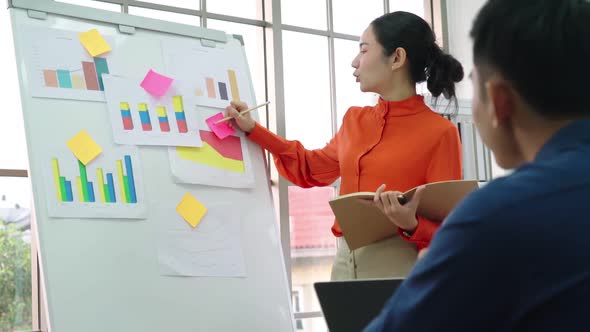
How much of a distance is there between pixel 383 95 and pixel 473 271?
1.76 metres

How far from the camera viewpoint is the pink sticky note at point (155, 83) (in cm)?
218

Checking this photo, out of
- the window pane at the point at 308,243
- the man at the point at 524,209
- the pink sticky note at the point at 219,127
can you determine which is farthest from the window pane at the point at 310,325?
the man at the point at 524,209

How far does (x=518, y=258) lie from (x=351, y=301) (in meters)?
0.51

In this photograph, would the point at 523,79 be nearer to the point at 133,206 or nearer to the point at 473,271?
the point at 473,271

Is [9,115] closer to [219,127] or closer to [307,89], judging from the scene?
[219,127]

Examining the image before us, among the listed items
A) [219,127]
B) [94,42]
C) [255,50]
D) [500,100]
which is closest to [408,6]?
[255,50]

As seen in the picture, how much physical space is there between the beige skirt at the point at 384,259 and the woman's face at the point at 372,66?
52cm

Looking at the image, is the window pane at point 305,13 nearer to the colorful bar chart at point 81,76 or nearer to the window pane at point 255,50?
the window pane at point 255,50

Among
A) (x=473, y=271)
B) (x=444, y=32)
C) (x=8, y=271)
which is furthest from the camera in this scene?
(x=444, y=32)

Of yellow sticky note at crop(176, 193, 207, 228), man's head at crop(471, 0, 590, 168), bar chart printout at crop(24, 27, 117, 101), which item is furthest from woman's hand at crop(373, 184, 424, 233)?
man's head at crop(471, 0, 590, 168)

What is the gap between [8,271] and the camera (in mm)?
2613

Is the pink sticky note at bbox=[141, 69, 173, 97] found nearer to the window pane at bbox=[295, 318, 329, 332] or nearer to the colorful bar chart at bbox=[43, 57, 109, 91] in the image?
the colorful bar chart at bbox=[43, 57, 109, 91]

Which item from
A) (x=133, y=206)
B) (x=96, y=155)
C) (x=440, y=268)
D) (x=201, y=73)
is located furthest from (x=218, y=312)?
(x=440, y=268)

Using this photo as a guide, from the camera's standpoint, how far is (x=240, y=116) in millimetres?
2320
